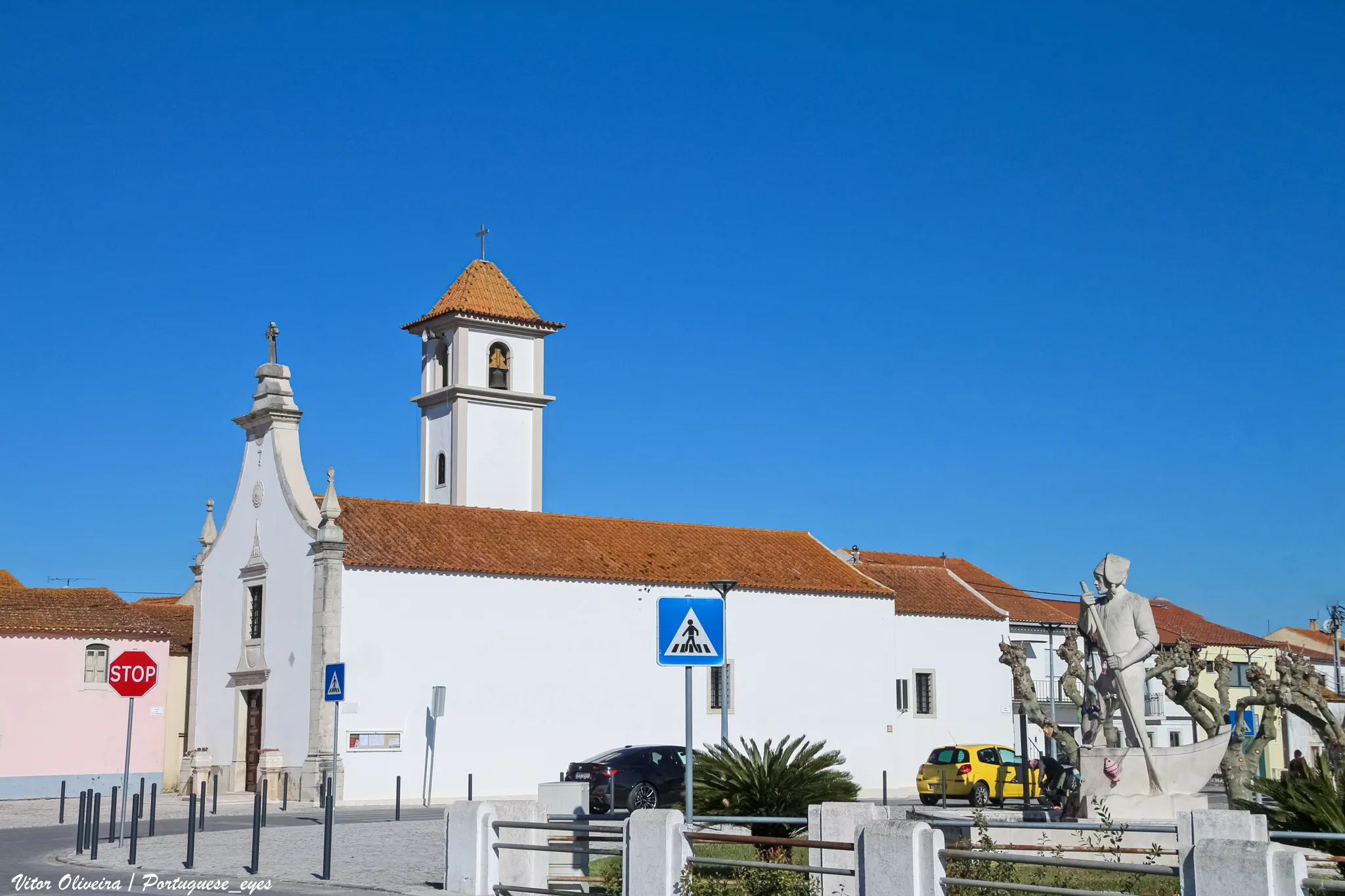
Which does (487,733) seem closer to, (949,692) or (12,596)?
(12,596)

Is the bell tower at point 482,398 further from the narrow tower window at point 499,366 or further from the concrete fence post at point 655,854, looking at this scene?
the concrete fence post at point 655,854

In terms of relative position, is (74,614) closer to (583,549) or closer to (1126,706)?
(583,549)

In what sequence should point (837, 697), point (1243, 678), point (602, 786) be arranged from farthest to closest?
point (1243, 678), point (837, 697), point (602, 786)

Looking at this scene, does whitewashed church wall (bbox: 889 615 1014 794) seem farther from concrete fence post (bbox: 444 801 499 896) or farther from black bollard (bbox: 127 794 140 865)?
concrete fence post (bbox: 444 801 499 896)

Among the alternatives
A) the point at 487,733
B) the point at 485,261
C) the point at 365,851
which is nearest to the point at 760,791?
the point at 365,851

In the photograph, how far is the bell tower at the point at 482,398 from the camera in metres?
49.8

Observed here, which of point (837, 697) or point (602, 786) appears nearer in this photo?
point (602, 786)

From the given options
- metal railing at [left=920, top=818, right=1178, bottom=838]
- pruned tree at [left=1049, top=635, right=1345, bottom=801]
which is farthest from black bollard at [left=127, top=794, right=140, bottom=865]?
pruned tree at [left=1049, top=635, right=1345, bottom=801]

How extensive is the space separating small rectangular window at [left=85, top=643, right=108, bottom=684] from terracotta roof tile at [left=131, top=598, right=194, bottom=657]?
76.9 inches

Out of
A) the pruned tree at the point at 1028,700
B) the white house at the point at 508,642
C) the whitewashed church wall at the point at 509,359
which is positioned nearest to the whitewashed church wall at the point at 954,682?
the white house at the point at 508,642

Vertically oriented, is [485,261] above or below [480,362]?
above

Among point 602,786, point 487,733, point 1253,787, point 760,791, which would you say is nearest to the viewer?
point 1253,787

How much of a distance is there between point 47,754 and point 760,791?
2458 cm

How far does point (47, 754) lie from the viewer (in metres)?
35.7
